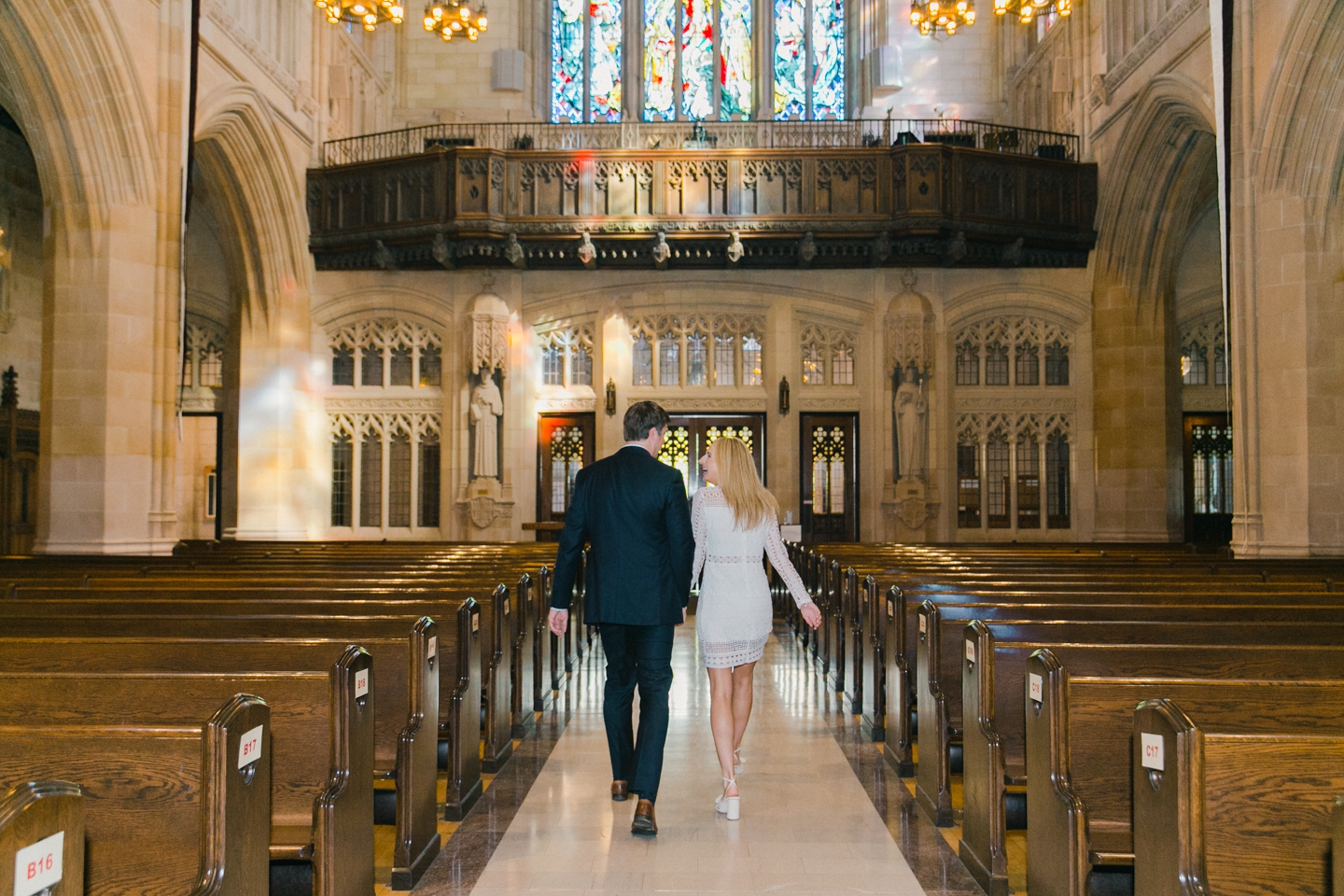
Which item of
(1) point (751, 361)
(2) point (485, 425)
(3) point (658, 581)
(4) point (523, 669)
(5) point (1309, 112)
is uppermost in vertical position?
(5) point (1309, 112)

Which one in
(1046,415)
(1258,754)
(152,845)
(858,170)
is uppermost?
(858,170)

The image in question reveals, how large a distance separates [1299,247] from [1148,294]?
207 inches

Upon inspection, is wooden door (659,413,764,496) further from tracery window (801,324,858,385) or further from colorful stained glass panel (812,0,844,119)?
colorful stained glass panel (812,0,844,119)

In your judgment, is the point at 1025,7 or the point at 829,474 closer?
the point at 1025,7

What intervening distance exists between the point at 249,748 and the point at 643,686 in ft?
6.93

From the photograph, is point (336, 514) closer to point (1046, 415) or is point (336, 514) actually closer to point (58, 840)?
point (1046, 415)

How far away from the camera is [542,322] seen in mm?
15398

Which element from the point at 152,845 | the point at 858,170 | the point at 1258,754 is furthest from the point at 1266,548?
the point at 152,845

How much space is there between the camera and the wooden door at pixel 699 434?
15383mm

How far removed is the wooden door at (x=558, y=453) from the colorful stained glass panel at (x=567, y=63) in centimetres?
575

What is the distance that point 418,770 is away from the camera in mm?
3896

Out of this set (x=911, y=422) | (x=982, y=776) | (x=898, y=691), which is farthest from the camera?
(x=911, y=422)

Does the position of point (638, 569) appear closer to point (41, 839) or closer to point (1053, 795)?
point (1053, 795)

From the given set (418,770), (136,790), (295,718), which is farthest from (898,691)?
(136,790)
